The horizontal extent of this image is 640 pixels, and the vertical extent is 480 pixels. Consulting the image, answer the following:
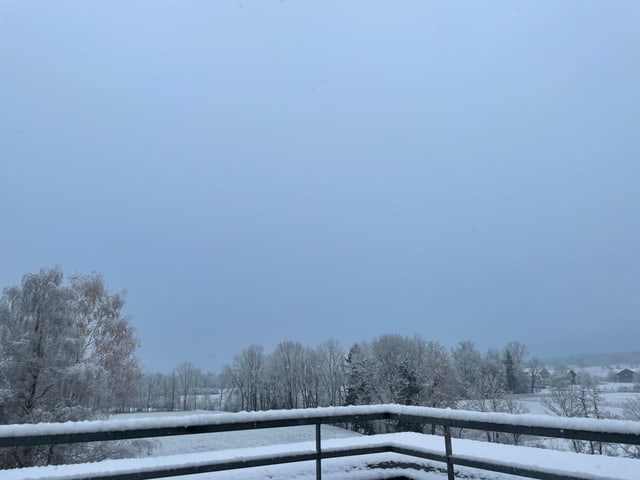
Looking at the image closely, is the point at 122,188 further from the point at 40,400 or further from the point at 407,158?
the point at 40,400

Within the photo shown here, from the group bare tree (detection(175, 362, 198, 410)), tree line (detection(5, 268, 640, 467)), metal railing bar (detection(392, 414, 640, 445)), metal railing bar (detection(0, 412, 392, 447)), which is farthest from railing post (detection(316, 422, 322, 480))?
bare tree (detection(175, 362, 198, 410))

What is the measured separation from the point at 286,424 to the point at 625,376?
38.8 metres

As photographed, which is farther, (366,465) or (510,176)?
(510,176)

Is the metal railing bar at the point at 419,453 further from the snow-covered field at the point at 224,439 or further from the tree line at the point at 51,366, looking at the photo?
the snow-covered field at the point at 224,439

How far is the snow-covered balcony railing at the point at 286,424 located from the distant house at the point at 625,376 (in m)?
35.5

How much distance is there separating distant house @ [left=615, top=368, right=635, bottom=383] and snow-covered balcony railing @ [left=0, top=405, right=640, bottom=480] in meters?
35.5

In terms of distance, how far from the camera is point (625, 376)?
109 ft

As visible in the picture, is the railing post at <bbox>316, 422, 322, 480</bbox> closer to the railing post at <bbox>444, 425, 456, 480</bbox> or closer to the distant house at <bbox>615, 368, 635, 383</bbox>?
the railing post at <bbox>444, 425, 456, 480</bbox>

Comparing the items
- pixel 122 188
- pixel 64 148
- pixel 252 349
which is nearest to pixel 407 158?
pixel 252 349

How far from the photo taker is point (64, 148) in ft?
181

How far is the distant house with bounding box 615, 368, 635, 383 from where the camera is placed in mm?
31977

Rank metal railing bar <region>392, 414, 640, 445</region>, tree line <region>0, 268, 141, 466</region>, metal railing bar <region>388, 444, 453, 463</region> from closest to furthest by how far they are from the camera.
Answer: metal railing bar <region>392, 414, 640, 445</region>, metal railing bar <region>388, 444, 453, 463</region>, tree line <region>0, 268, 141, 466</region>

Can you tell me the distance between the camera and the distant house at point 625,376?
105ft

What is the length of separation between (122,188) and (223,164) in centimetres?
1446
